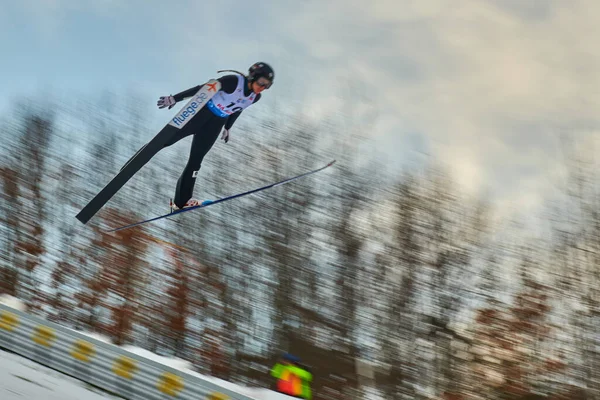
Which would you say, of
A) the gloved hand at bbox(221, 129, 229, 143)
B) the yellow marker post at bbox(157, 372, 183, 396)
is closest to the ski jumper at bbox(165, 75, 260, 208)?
the gloved hand at bbox(221, 129, 229, 143)

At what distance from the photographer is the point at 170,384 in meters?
8.76

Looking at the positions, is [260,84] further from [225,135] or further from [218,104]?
[225,135]

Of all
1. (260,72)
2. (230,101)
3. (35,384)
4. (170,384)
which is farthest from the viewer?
(230,101)

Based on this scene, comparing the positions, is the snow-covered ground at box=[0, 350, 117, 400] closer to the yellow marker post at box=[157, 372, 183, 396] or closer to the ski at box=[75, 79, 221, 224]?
the yellow marker post at box=[157, 372, 183, 396]

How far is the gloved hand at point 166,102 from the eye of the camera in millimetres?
9414

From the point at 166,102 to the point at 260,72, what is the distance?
125cm

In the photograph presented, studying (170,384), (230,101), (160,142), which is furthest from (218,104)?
(170,384)

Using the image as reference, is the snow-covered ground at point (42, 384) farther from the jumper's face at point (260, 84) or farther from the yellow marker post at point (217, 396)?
the jumper's face at point (260, 84)

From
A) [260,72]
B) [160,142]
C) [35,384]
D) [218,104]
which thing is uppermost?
[260,72]

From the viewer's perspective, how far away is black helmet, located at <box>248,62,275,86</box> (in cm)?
940

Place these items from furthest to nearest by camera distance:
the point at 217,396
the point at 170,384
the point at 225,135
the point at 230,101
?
1. the point at 225,135
2. the point at 230,101
3. the point at 170,384
4. the point at 217,396

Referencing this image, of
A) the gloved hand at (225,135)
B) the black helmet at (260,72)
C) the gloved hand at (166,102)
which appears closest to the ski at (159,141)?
the gloved hand at (166,102)

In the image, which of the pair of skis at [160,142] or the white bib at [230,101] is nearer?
the pair of skis at [160,142]

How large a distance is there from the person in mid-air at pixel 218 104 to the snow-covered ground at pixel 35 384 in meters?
2.89
